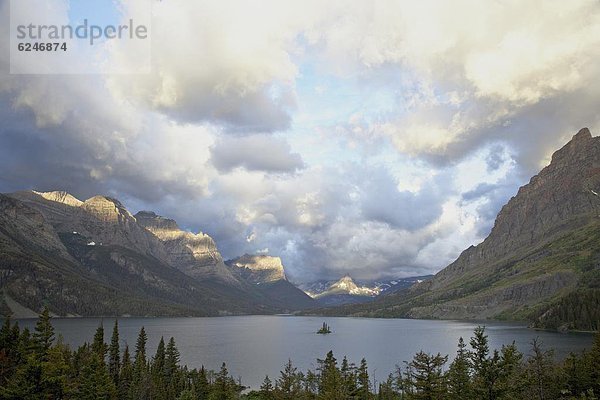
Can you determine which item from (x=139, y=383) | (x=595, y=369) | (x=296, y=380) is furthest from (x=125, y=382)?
(x=595, y=369)

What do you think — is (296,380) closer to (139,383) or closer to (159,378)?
(159,378)

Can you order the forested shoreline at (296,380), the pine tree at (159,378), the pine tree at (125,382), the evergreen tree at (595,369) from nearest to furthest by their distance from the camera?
1. the forested shoreline at (296,380)
2. the evergreen tree at (595,369)
3. the pine tree at (125,382)
4. the pine tree at (159,378)

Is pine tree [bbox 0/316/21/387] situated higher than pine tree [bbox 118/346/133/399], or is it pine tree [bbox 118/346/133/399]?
pine tree [bbox 0/316/21/387]

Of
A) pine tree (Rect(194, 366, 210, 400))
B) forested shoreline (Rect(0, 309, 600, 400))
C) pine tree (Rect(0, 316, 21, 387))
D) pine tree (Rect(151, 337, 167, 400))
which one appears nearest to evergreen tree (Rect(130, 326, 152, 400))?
forested shoreline (Rect(0, 309, 600, 400))

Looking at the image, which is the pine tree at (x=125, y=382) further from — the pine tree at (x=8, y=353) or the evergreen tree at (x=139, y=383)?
the pine tree at (x=8, y=353)

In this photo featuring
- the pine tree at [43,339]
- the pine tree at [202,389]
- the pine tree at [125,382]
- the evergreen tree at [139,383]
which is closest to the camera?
the pine tree at [43,339]

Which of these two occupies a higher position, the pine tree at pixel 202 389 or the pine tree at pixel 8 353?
the pine tree at pixel 8 353

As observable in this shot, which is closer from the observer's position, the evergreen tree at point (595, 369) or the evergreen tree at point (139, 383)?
the evergreen tree at point (595, 369)

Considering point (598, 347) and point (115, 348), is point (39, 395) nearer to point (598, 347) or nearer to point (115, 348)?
point (115, 348)

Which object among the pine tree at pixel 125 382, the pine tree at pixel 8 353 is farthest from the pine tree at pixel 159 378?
the pine tree at pixel 8 353

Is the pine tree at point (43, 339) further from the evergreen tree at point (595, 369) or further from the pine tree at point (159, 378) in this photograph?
the evergreen tree at point (595, 369)

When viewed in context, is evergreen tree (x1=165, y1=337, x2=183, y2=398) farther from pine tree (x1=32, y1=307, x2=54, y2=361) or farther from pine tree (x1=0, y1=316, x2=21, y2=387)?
pine tree (x1=32, y1=307, x2=54, y2=361)

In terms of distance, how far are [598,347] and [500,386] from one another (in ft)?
157

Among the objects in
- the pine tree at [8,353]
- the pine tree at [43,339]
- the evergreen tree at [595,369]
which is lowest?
the evergreen tree at [595,369]
